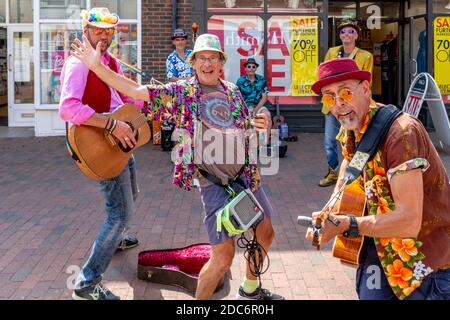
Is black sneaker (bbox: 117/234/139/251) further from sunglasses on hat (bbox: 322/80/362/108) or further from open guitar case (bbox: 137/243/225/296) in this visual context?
sunglasses on hat (bbox: 322/80/362/108)

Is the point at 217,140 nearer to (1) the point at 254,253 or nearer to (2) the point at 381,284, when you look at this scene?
Result: (1) the point at 254,253

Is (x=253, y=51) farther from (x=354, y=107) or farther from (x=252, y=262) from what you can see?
(x=354, y=107)

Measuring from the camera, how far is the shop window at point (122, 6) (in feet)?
37.9

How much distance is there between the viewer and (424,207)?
2.41 meters

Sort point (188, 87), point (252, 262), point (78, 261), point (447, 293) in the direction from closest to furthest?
point (447, 293), point (188, 87), point (252, 262), point (78, 261)

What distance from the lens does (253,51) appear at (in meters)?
11.8

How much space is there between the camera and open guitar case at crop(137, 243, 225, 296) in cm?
425

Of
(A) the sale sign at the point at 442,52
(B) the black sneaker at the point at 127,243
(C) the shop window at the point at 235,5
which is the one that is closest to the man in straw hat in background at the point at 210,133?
(B) the black sneaker at the point at 127,243

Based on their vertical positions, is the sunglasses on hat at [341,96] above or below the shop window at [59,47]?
below

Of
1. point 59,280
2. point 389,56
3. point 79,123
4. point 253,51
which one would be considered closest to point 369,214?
point 79,123

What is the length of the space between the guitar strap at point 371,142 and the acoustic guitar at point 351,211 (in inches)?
8.1

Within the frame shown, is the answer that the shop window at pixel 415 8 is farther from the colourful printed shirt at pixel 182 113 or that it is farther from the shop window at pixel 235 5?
the colourful printed shirt at pixel 182 113

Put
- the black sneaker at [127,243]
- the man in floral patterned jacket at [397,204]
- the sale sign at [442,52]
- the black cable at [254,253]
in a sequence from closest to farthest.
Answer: the man in floral patterned jacket at [397,204], the black cable at [254,253], the black sneaker at [127,243], the sale sign at [442,52]

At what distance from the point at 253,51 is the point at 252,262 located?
8.40 metres
